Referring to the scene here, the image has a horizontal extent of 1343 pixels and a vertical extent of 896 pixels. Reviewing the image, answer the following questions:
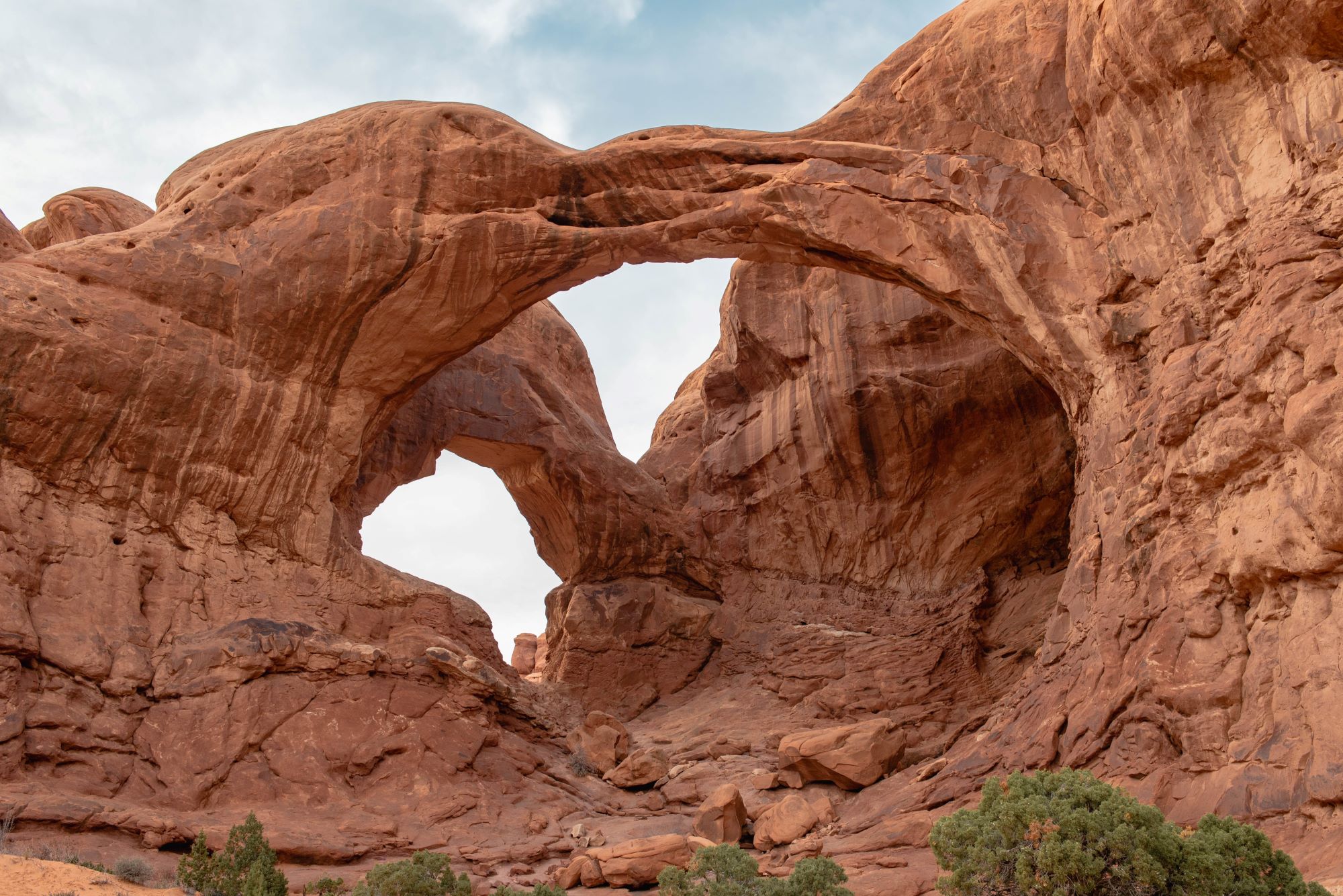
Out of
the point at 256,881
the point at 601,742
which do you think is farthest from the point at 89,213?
the point at 256,881

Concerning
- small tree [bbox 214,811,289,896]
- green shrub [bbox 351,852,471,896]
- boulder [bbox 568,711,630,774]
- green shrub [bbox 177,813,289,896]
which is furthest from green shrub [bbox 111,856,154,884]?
boulder [bbox 568,711,630,774]

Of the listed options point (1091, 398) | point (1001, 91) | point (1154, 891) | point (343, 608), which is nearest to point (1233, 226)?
point (1091, 398)

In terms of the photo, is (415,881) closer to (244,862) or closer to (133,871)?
(244,862)

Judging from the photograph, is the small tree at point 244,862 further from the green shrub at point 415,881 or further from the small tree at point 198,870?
the green shrub at point 415,881

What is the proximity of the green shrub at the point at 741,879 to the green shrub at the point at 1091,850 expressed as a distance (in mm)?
1648

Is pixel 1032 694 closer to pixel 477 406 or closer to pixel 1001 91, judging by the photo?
pixel 1001 91

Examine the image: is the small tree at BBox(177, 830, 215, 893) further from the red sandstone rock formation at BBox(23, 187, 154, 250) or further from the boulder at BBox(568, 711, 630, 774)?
the red sandstone rock formation at BBox(23, 187, 154, 250)

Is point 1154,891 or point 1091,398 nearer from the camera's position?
point 1154,891

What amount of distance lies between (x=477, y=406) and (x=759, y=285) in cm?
763

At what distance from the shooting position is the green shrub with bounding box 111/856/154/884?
1205cm

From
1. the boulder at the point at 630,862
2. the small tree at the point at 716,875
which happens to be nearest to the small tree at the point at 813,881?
the small tree at the point at 716,875

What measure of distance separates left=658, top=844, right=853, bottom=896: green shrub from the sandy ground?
17.2 ft

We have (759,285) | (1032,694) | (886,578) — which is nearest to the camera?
(1032,694)

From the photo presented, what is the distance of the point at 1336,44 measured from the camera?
12.3 metres
